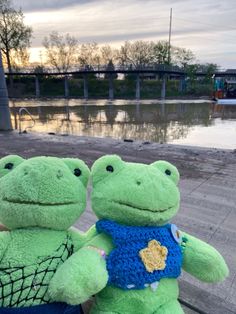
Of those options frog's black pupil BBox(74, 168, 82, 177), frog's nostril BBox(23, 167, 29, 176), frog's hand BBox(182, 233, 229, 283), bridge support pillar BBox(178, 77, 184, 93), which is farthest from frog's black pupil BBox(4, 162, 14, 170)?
bridge support pillar BBox(178, 77, 184, 93)

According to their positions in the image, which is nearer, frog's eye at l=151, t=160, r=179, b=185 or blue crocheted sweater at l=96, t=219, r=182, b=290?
blue crocheted sweater at l=96, t=219, r=182, b=290

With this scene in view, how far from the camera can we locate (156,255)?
1.29m

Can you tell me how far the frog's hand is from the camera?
1.43 meters

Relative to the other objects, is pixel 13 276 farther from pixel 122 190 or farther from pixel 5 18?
pixel 5 18

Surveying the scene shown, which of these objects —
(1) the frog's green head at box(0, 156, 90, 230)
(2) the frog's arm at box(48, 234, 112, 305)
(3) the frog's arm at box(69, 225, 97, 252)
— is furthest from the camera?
(3) the frog's arm at box(69, 225, 97, 252)

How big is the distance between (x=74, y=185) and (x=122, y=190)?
19 centimetres

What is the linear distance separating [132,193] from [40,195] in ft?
1.17

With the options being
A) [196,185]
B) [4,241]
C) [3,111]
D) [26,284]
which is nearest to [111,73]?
[3,111]

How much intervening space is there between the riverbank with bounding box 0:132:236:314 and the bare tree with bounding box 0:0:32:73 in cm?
3737

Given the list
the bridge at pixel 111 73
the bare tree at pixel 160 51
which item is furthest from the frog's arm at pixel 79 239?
the bare tree at pixel 160 51

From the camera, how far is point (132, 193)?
1.30 meters

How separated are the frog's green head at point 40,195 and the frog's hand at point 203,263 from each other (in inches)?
20.7

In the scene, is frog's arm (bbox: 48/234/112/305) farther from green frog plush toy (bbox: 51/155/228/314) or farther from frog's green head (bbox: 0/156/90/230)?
frog's green head (bbox: 0/156/90/230)

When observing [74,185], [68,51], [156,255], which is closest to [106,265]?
[156,255]
